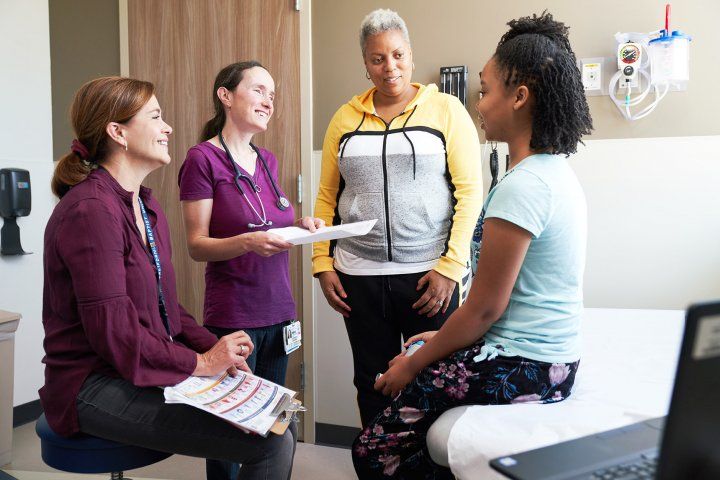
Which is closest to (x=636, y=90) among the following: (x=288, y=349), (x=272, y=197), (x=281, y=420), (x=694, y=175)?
(x=694, y=175)

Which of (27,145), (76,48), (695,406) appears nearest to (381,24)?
(695,406)

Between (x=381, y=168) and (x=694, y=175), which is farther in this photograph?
(x=694, y=175)

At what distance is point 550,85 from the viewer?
1.18 meters

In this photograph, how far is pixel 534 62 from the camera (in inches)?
47.1

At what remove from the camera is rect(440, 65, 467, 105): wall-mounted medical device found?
245 cm

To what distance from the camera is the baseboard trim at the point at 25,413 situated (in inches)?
109

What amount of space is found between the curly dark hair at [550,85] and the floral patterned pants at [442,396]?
44cm

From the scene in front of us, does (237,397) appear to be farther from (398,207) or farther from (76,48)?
(76,48)

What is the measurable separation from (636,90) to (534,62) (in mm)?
1331

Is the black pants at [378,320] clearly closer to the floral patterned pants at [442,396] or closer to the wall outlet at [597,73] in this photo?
the floral patterned pants at [442,396]

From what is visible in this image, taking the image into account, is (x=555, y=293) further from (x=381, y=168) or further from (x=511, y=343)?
(x=381, y=168)

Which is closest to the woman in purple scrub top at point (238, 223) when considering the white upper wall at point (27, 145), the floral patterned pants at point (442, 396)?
the floral patterned pants at point (442, 396)

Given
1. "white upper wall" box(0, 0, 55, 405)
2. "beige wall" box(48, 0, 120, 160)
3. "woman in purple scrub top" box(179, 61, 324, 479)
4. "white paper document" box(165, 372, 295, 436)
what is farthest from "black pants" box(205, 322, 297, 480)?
"beige wall" box(48, 0, 120, 160)

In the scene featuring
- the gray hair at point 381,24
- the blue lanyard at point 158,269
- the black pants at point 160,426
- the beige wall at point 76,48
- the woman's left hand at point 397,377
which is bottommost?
the black pants at point 160,426
